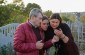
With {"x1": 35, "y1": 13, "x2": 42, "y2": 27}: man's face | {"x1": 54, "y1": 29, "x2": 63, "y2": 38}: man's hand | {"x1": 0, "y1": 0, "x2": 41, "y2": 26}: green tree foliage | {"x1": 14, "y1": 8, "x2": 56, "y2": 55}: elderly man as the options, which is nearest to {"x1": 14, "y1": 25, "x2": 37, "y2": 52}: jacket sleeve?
{"x1": 14, "y1": 8, "x2": 56, "y2": 55}: elderly man

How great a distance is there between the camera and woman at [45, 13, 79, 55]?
459cm

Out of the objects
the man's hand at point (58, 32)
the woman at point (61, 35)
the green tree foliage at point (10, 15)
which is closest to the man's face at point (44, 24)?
the woman at point (61, 35)

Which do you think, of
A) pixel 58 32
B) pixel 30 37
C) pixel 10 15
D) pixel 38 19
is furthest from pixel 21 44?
pixel 10 15

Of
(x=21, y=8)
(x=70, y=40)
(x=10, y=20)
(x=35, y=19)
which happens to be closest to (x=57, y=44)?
(x=70, y=40)

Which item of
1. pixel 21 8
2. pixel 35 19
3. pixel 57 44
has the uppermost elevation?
pixel 35 19

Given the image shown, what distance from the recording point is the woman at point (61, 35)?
459 centimetres

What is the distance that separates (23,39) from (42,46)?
27 centimetres

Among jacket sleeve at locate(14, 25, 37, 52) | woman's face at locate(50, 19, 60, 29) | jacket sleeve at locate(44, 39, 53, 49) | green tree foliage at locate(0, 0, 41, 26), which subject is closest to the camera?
jacket sleeve at locate(14, 25, 37, 52)

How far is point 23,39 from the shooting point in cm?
454

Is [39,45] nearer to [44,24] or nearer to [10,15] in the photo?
[44,24]

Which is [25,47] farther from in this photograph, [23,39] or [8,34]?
[8,34]

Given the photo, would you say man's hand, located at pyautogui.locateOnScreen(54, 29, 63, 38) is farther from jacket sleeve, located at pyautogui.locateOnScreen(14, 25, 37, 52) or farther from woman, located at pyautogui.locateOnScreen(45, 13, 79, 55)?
jacket sleeve, located at pyautogui.locateOnScreen(14, 25, 37, 52)

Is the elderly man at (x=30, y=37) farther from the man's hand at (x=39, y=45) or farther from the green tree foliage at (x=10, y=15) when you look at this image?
the green tree foliage at (x=10, y=15)

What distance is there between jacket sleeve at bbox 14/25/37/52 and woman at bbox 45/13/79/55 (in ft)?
1.20
